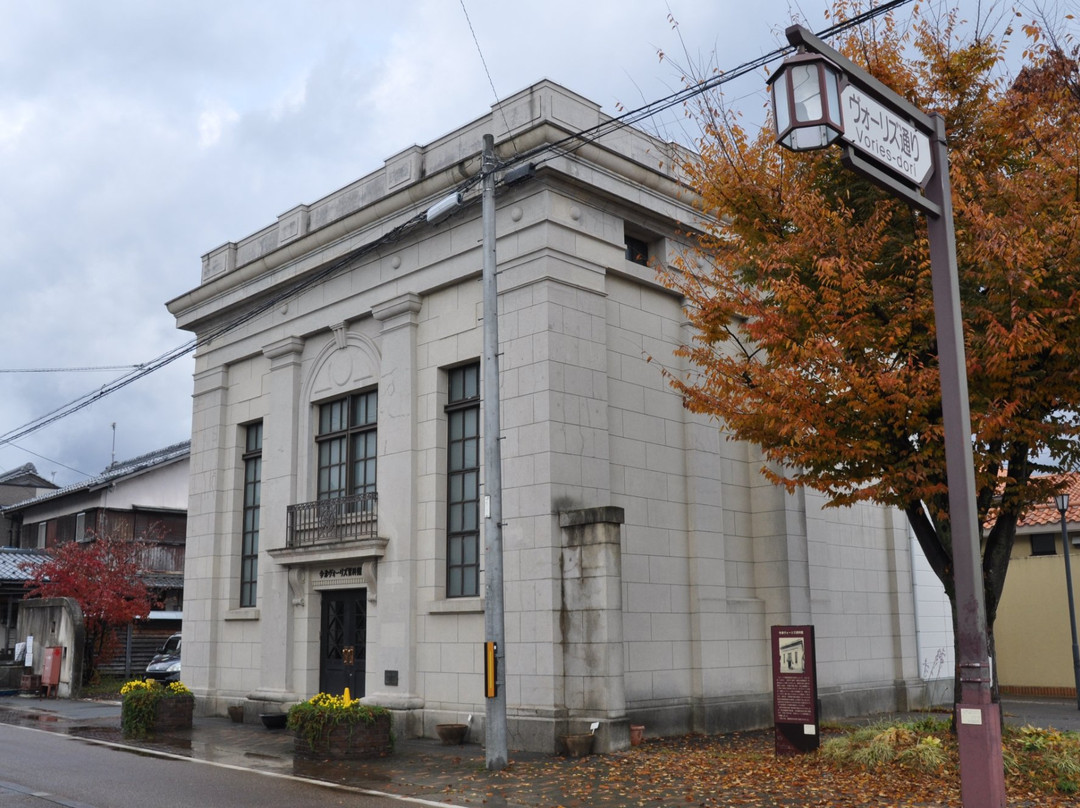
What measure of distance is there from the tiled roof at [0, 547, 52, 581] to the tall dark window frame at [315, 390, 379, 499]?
2035cm

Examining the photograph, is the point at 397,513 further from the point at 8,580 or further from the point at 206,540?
the point at 8,580

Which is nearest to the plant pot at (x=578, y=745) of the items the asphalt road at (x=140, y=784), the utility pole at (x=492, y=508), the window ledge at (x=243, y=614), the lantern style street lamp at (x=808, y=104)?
the utility pole at (x=492, y=508)

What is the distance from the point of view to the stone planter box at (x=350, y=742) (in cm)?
1609

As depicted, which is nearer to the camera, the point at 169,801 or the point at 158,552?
the point at 169,801

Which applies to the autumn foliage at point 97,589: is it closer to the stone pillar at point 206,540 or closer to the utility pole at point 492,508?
the stone pillar at point 206,540

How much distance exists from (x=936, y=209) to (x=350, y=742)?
11.9 m

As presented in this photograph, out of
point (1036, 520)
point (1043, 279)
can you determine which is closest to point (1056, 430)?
point (1043, 279)

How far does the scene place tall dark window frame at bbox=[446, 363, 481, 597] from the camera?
63.1 ft

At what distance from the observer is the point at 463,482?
64.5ft

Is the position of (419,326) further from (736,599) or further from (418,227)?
(736,599)

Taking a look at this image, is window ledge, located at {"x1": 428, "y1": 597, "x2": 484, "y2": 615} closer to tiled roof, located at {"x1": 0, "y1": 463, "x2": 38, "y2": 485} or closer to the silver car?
the silver car

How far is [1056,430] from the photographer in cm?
1325

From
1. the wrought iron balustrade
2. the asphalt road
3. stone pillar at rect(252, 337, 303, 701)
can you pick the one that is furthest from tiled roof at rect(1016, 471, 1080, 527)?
the asphalt road

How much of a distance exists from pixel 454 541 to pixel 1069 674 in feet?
66.1
